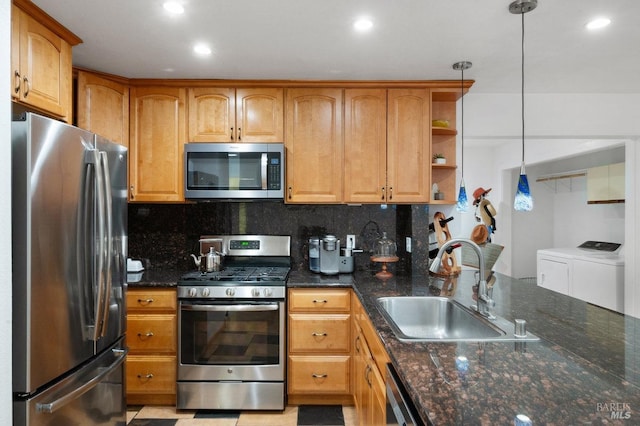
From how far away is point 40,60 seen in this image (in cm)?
188

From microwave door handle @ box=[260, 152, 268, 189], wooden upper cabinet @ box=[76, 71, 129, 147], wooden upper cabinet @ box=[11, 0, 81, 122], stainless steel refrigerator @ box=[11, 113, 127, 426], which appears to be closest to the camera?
stainless steel refrigerator @ box=[11, 113, 127, 426]

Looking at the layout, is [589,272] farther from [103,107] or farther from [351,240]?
[103,107]

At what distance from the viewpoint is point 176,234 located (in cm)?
307

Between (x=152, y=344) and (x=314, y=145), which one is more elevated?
(x=314, y=145)

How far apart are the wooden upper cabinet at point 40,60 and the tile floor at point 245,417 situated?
1962 mm

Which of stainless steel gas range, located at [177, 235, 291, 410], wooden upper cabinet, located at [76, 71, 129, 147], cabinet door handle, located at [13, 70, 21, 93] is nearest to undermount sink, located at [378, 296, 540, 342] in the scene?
stainless steel gas range, located at [177, 235, 291, 410]

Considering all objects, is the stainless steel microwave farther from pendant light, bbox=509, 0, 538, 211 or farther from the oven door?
pendant light, bbox=509, 0, 538, 211

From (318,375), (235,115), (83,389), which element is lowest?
(318,375)

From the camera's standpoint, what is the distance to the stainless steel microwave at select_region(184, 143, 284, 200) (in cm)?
267

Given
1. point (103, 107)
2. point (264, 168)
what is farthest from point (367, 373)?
point (103, 107)

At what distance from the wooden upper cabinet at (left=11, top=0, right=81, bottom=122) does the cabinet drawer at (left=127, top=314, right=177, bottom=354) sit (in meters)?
1.37

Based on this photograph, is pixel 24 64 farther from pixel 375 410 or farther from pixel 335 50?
pixel 375 410

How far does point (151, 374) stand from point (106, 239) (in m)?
1.24

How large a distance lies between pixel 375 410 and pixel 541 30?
211 cm
